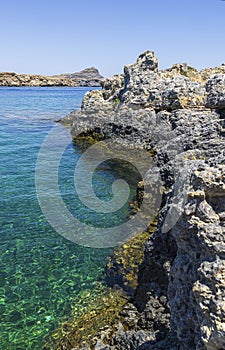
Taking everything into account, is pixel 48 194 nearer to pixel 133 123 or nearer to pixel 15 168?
pixel 15 168

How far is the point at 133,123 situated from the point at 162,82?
152 inches

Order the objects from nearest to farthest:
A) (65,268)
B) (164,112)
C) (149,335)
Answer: (149,335) < (65,268) < (164,112)

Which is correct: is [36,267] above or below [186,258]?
below

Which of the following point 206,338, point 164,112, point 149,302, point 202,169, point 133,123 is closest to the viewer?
point 206,338

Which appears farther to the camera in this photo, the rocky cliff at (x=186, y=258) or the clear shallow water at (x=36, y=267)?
the clear shallow water at (x=36, y=267)

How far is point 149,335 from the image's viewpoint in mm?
6699

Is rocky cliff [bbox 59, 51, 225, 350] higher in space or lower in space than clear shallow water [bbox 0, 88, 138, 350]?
higher

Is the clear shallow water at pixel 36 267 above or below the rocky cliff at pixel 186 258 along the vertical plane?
below

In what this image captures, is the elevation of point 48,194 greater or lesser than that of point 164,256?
lesser

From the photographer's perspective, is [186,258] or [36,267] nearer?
[186,258]

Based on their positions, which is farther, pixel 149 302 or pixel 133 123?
pixel 133 123

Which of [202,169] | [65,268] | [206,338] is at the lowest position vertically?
[65,268]

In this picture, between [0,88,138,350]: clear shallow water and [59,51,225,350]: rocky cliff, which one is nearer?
[59,51,225,350]: rocky cliff

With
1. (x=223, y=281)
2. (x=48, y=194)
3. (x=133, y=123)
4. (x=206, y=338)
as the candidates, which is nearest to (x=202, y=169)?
(x=223, y=281)
